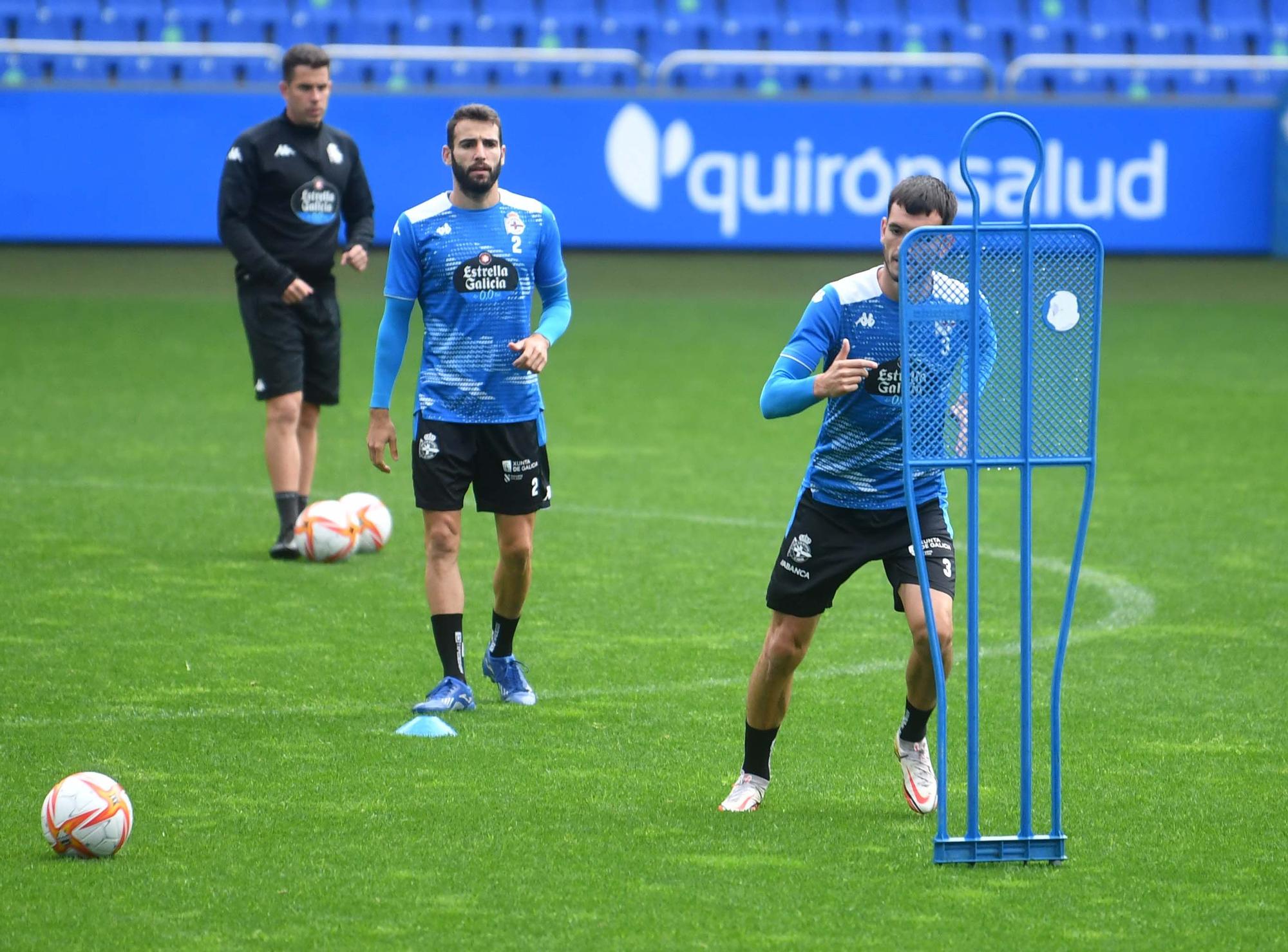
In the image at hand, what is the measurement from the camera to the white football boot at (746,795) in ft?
17.7

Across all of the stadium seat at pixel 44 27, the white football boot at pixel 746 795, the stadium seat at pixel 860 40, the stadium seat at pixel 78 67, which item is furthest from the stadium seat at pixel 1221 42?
the white football boot at pixel 746 795

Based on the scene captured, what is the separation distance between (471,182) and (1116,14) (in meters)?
16.8

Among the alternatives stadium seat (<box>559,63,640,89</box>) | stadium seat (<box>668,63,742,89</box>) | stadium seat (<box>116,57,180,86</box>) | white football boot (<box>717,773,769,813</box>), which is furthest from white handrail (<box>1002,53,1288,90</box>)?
white football boot (<box>717,773,769,813</box>)

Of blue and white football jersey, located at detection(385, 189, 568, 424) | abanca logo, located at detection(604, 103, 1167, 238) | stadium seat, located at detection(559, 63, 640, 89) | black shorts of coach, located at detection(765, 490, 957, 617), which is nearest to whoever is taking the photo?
black shorts of coach, located at detection(765, 490, 957, 617)

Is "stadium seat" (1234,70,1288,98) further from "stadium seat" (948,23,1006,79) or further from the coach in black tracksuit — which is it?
the coach in black tracksuit

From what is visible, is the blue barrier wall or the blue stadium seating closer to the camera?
the blue barrier wall

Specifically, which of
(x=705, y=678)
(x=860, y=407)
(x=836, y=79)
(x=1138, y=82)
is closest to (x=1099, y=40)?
(x=1138, y=82)

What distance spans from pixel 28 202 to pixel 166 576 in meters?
10.0

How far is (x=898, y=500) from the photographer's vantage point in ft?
17.4

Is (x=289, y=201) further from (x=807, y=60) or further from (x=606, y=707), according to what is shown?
(x=807, y=60)

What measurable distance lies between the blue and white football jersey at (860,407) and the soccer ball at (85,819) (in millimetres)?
2031

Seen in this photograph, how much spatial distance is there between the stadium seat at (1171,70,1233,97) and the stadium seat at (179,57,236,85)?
9441mm

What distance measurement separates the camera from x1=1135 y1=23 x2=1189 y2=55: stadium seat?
2127cm

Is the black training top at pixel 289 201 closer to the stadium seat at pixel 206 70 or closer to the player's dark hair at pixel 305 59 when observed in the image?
the player's dark hair at pixel 305 59
